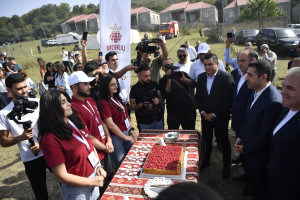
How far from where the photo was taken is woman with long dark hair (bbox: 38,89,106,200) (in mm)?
1822

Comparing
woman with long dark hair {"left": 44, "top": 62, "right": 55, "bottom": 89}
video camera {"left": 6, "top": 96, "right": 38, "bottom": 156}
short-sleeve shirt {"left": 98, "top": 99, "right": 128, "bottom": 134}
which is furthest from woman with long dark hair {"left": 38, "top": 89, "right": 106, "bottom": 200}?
woman with long dark hair {"left": 44, "top": 62, "right": 55, "bottom": 89}

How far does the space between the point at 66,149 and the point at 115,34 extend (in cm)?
364

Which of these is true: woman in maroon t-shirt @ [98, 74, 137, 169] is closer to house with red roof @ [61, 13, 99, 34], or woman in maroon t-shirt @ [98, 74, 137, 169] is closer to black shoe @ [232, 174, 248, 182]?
black shoe @ [232, 174, 248, 182]

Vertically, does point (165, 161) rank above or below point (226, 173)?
above

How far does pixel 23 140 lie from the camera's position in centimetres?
236

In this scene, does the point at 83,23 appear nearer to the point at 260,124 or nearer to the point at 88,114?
the point at 88,114

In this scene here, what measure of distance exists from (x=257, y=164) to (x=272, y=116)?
63 centimetres

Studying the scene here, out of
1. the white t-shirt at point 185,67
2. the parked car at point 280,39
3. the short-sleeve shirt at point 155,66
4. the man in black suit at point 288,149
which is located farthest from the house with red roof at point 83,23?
the man in black suit at point 288,149

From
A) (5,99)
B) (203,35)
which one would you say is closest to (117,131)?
(5,99)

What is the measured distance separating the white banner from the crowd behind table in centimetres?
86

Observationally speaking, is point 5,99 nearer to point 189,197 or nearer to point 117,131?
point 117,131

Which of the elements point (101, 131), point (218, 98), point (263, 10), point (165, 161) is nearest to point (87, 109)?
point (101, 131)

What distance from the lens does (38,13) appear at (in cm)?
9056

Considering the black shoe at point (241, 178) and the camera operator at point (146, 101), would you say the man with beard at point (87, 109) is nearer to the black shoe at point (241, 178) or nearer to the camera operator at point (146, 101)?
the camera operator at point (146, 101)
